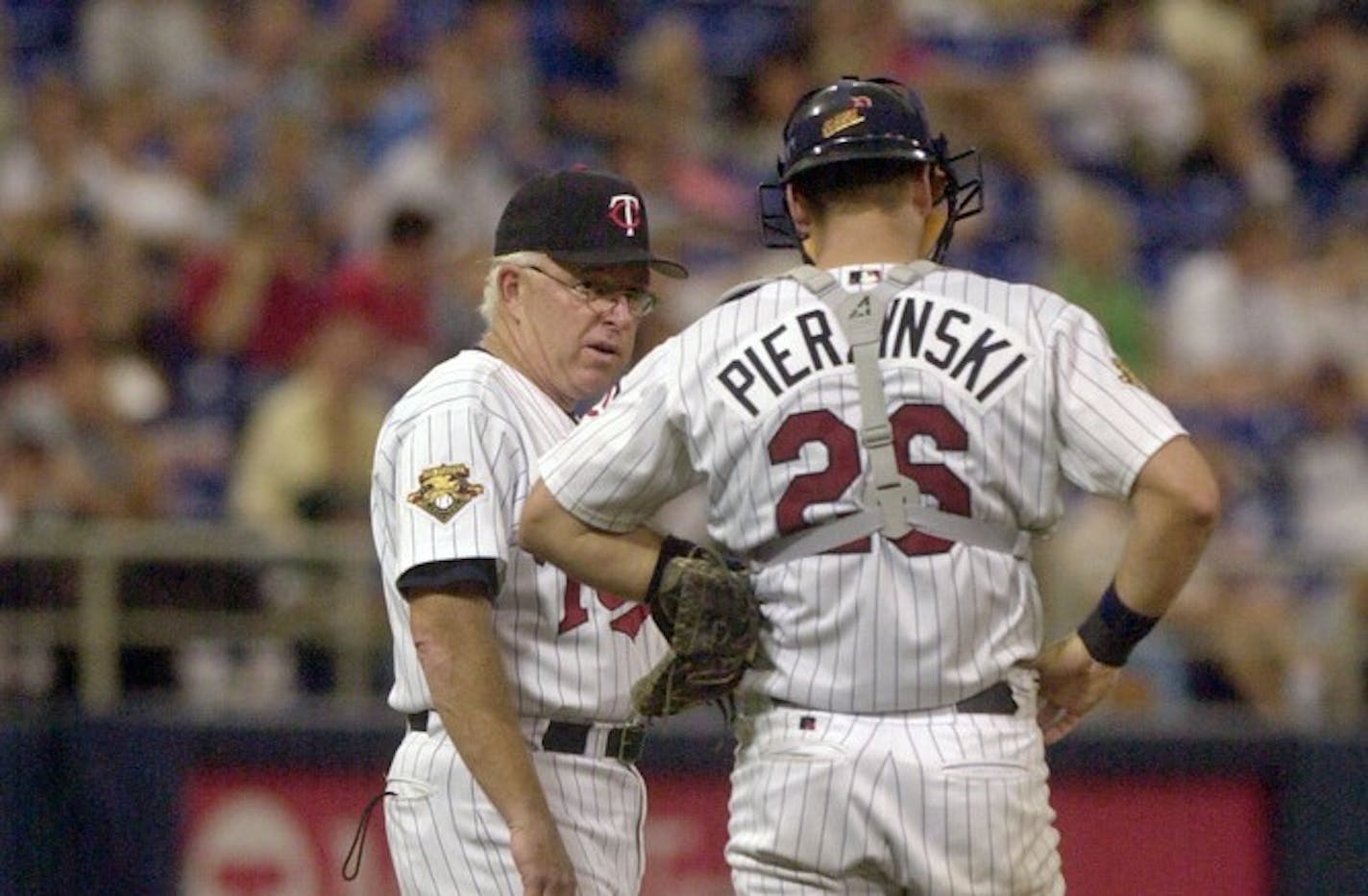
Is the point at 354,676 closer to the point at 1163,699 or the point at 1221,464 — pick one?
the point at 1163,699

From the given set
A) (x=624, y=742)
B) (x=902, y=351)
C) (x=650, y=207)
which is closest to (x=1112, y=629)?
(x=902, y=351)

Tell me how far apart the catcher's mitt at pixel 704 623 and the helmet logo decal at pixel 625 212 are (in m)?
0.75

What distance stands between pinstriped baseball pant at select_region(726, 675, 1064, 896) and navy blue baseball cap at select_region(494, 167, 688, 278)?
0.98 meters

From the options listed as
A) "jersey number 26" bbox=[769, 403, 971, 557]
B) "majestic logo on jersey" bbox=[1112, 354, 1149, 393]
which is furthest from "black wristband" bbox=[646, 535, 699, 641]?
"majestic logo on jersey" bbox=[1112, 354, 1149, 393]

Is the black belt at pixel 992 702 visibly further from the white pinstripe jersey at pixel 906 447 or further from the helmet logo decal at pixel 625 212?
the helmet logo decal at pixel 625 212

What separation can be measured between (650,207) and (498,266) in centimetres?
573

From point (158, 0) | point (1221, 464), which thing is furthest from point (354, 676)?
point (158, 0)

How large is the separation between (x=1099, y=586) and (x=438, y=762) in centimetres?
448

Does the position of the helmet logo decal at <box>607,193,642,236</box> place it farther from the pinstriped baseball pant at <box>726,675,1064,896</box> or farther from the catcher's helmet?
the pinstriped baseball pant at <box>726,675,1064,896</box>

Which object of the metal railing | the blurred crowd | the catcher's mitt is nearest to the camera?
the catcher's mitt

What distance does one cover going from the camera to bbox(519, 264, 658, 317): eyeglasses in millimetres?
4180

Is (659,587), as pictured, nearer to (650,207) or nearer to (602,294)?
(602,294)

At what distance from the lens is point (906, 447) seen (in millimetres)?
3461

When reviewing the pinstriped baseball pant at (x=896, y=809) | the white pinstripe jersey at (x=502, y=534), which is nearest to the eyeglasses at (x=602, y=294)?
the white pinstripe jersey at (x=502, y=534)
